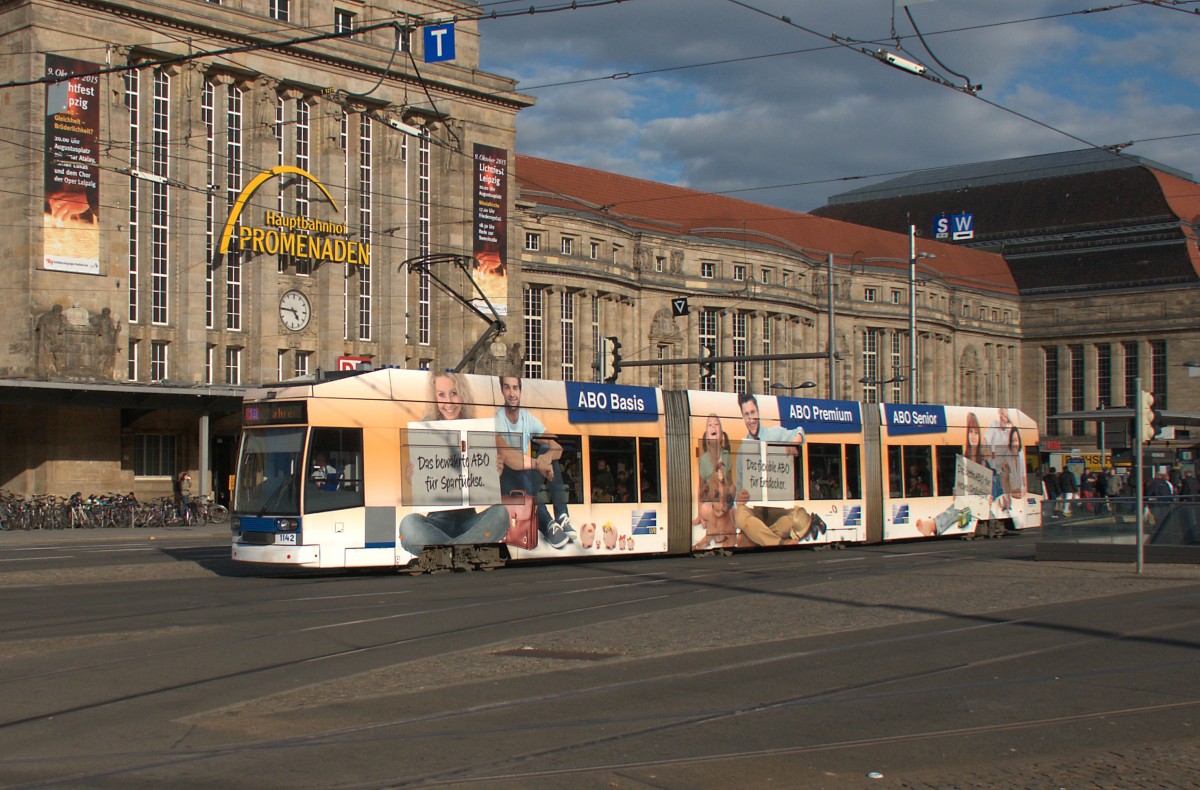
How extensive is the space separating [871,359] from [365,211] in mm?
52840

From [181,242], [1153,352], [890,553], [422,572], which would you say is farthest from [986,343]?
[422,572]

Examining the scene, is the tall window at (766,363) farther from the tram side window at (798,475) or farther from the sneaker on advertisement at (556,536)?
the sneaker on advertisement at (556,536)

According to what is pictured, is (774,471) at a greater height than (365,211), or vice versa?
(365,211)

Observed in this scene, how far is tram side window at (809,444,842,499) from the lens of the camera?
28516 mm

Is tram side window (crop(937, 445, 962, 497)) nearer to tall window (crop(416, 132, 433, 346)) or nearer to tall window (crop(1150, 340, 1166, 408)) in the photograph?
tall window (crop(416, 132, 433, 346))

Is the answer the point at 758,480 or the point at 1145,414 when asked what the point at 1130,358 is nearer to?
the point at 758,480

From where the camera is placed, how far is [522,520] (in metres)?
22.6

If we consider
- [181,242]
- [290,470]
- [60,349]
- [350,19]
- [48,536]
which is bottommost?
[48,536]

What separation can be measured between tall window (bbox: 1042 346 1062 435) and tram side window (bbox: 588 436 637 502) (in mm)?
97824

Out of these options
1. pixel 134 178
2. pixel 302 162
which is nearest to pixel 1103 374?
pixel 302 162

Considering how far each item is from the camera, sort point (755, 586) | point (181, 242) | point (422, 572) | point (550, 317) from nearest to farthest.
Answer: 1. point (755, 586)
2. point (422, 572)
3. point (181, 242)
4. point (550, 317)

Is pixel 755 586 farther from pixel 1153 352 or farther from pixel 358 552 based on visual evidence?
pixel 1153 352

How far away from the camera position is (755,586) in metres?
19.2

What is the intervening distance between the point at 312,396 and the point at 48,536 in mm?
18614
